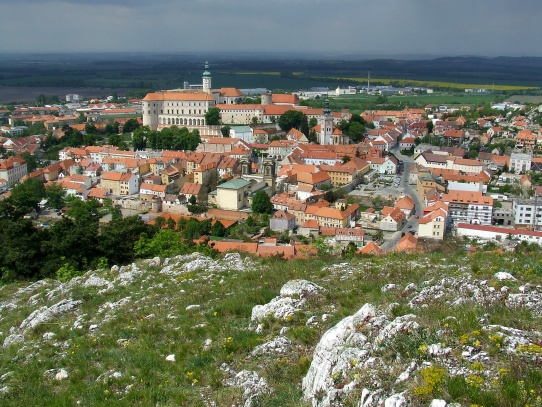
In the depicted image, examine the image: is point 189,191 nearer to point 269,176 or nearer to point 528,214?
point 269,176

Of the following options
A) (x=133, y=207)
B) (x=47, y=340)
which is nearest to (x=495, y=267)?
(x=47, y=340)

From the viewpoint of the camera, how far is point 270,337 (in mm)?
4000

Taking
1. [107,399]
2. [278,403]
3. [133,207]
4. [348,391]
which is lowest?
[133,207]

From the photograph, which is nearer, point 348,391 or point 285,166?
point 348,391

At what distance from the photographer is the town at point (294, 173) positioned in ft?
61.0

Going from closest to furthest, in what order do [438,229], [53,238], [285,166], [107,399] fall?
[107,399]
[53,238]
[438,229]
[285,166]

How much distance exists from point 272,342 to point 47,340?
2.49 metres

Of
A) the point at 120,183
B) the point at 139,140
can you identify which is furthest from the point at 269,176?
the point at 139,140

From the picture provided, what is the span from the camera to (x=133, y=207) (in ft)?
76.5

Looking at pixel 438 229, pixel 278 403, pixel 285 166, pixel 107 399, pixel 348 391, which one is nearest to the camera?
pixel 348 391

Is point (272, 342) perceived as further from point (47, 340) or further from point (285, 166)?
point (285, 166)

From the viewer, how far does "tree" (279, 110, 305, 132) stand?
1433 inches

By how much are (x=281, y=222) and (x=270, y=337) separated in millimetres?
15274

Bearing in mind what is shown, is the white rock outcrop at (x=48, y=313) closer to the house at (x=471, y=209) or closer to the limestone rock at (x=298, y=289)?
the limestone rock at (x=298, y=289)
